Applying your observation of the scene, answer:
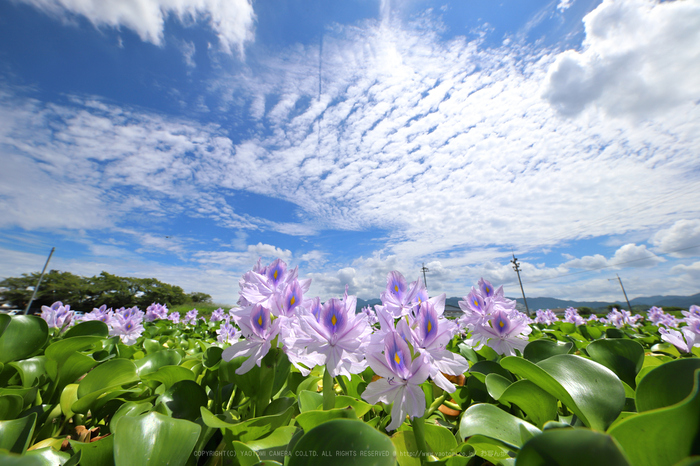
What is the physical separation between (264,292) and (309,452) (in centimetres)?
67

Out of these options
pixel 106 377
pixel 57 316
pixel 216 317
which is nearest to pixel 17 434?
pixel 106 377

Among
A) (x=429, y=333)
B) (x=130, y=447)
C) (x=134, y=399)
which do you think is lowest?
(x=134, y=399)

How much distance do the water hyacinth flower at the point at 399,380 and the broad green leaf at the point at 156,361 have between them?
1.54 m

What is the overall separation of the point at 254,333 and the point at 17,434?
80cm

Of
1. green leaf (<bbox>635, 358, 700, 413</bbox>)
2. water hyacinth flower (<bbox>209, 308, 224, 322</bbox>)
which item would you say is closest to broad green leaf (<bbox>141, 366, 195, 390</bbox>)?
green leaf (<bbox>635, 358, 700, 413</bbox>)

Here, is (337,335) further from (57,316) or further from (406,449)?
(57,316)

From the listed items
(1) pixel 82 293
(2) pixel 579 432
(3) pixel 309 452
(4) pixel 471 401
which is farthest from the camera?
(1) pixel 82 293

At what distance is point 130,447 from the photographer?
749mm

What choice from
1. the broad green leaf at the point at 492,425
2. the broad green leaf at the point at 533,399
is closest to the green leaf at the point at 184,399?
the broad green leaf at the point at 492,425

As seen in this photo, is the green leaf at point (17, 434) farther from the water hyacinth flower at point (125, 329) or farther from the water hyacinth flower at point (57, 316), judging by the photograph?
the water hyacinth flower at point (57, 316)

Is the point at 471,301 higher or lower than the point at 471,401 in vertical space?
higher

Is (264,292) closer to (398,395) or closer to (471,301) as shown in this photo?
(398,395)

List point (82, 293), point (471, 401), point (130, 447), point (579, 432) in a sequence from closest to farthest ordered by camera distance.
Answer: point (579, 432) → point (130, 447) → point (471, 401) → point (82, 293)

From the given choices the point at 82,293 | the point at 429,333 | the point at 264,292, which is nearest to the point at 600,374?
the point at 429,333
